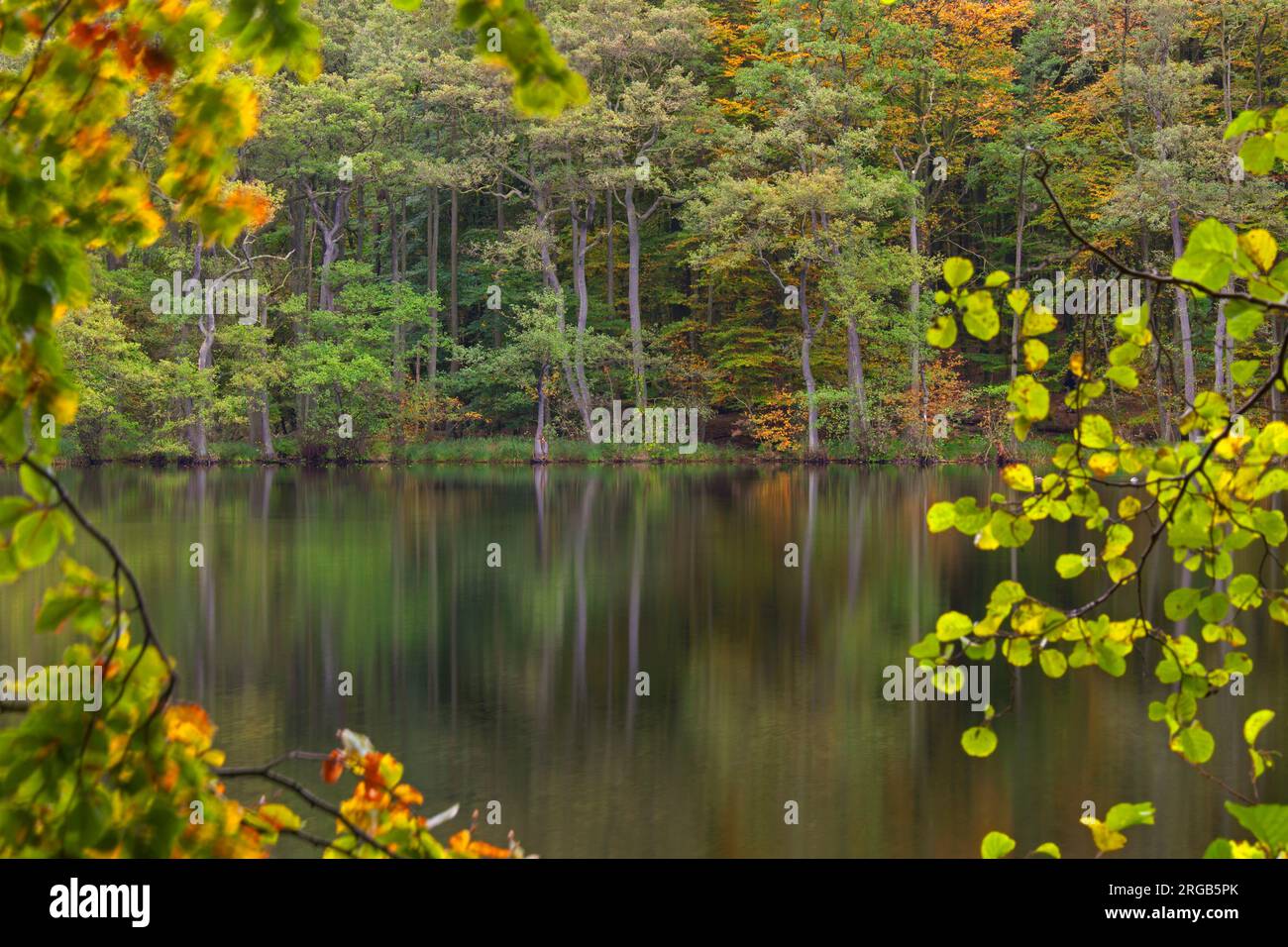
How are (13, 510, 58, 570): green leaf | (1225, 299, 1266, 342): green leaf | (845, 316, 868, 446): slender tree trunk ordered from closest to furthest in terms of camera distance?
1. (13, 510, 58, 570): green leaf
2. (1225, 299, 1266, 342): green leaf
3. (845, 316, 868, 446): slender tree trunk

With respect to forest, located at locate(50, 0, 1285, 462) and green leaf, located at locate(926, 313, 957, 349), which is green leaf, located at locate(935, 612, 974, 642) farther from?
forest, located at locate(50, 0, 1285, 462)

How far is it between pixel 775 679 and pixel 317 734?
3976 mm

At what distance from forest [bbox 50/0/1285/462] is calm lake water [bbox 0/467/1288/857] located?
369 inches

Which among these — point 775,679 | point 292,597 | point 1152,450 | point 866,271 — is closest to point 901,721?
point 775,679

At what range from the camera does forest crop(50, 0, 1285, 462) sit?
2950 cm

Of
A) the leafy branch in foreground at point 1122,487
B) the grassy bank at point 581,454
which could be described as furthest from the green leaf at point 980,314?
the grassy bank at point 581,454

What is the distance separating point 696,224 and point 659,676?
20364 mm

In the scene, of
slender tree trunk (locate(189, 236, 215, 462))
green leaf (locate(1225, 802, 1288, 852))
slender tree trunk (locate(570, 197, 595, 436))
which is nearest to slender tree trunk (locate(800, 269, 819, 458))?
slender tree trunk (locate(570, 197, 595, 436))

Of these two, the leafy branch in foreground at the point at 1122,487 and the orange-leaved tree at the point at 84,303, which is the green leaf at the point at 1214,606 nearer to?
the leafy branch in foreground at the point at 1122,487

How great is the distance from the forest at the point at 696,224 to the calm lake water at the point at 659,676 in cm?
938

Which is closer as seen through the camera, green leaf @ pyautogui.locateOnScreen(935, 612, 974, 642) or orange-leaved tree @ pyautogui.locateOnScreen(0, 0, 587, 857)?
orange-leaved tree @ pyautogui.locateOnScreen(0, 0, 587, 857)

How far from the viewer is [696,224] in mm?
30766

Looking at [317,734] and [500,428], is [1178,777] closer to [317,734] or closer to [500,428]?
[317,734]
